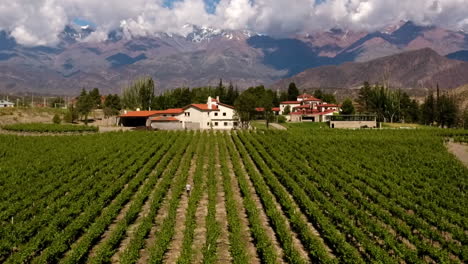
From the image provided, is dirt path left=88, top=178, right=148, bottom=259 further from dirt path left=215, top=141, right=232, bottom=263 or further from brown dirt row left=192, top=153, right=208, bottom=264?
dirt path left=215, top=141, right=232, bottom=263

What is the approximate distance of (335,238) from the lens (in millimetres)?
16406

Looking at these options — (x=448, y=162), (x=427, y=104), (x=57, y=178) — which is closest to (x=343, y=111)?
(x=427, y=104)

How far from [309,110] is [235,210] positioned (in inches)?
3495

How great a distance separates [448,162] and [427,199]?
1582 cm

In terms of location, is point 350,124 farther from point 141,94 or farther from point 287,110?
point 141,94

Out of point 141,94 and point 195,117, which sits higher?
point 141,94

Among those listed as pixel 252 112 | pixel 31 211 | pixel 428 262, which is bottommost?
pixel 428 262

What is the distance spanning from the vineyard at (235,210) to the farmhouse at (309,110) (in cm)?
5510

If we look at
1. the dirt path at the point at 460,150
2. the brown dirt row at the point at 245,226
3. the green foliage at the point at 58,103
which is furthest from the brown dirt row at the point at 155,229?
the green foliage at the point at 58,103

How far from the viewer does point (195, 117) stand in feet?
260

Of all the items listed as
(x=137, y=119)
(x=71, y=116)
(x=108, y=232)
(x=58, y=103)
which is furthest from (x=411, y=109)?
(x=58, y=103)

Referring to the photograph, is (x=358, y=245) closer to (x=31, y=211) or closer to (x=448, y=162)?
(x=31, y=211)

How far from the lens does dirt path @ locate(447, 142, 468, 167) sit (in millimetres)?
41263

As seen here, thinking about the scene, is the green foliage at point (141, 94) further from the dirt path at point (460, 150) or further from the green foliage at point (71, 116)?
the dirt path at point (460, 150)
